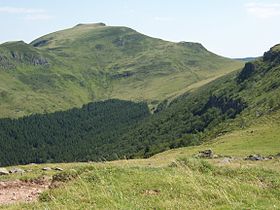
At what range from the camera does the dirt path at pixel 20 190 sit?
2202 centimetres

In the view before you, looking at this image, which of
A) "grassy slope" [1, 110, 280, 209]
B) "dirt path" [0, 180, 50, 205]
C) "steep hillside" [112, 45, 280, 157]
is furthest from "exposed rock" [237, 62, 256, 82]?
"dirt path" [0, 180, 50, 205]

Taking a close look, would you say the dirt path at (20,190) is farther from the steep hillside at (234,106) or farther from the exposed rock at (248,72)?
the exposed rock at (248,72)

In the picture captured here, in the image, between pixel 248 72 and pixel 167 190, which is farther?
pixel 248 72

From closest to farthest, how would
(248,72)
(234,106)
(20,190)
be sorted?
(20,190)
(234,106)
(248,72)

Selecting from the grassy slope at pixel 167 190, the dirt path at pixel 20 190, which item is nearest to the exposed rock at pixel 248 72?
the grassy slope at pixel 167 190

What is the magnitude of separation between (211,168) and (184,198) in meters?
6.83

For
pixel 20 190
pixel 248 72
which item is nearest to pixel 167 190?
pixel 20 190

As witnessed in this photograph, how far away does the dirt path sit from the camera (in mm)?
22017

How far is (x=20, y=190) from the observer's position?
80.7 ft

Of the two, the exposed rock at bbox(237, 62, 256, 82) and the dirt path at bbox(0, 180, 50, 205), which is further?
the exposed rock at bbox(237, 62, 256, 82)

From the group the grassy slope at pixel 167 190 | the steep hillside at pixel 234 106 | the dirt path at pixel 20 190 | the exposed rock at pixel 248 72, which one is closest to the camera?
the grassy slope at pixel 167 190

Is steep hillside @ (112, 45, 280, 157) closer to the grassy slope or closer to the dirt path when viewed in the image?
the grassy slope

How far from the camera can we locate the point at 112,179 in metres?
21.2

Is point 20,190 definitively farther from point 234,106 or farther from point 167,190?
point 234,106
